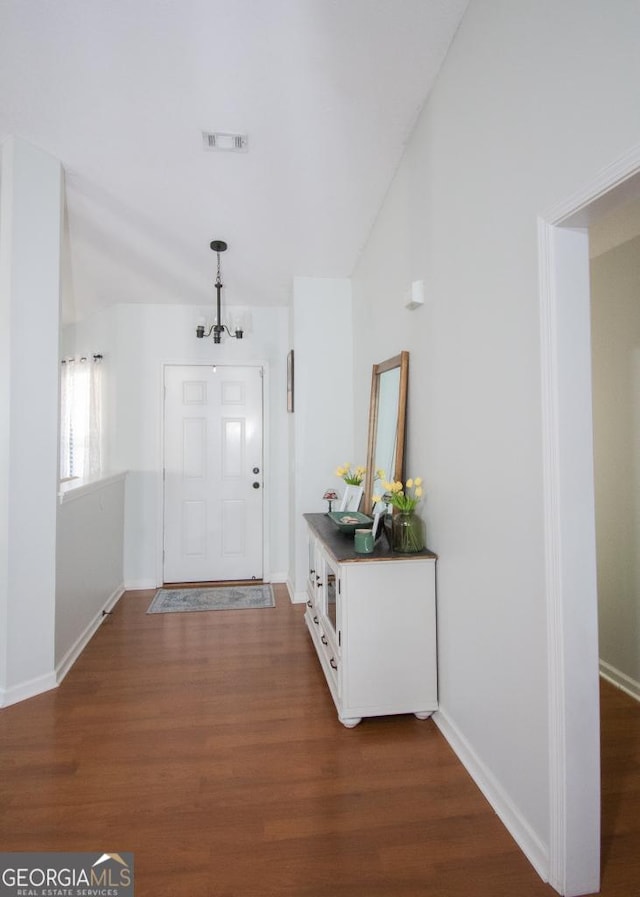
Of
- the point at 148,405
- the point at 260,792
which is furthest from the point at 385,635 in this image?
the point at 148,405

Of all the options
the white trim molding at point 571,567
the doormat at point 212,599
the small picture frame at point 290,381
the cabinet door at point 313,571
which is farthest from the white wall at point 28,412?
the white trim molding at point 571,567

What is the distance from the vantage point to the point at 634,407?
2.38 m

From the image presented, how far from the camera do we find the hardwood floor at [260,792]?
1372 mm

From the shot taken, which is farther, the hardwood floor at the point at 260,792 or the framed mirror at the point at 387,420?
the framed mirror at the point at 387,420

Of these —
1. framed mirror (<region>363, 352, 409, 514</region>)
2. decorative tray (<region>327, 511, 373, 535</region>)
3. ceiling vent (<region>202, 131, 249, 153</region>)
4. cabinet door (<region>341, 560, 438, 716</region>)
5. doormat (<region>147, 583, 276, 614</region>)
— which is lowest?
doormat (<region>147, 583, 276, 614</region>)

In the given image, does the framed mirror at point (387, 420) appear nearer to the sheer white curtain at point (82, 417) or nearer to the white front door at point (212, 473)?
the white front door at point (212, 473)

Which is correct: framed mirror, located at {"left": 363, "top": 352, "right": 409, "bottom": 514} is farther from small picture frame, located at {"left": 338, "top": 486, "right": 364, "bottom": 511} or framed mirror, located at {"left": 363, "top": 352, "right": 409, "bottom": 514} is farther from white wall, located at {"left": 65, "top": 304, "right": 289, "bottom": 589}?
white wall, located at {"left": 65, "top": 304, "right": 289, "bottom": 589}

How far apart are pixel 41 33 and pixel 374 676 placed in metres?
2.97

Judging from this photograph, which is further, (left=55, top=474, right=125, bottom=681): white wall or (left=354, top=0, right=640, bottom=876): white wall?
(left=55, top=474, right=125, bottom=681): white wall

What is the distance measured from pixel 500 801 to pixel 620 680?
48.9 inches

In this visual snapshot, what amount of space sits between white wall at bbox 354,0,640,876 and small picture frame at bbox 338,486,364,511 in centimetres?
84

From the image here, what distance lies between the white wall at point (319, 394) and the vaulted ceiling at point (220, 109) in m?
0.41

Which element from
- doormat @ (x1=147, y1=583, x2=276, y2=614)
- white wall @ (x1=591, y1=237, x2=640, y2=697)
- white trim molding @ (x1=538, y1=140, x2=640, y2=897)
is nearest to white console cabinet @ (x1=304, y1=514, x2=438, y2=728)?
white trim molding @ (x1=538, y1=140, x2=640, y2=897)

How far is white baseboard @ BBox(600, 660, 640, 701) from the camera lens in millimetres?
2322
